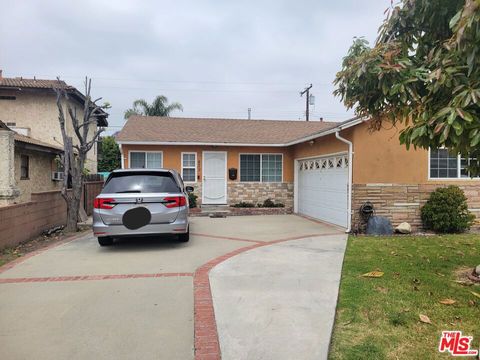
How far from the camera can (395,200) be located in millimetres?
10820

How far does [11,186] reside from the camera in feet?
32.0

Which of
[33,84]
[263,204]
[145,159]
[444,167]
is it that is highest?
[33,84]

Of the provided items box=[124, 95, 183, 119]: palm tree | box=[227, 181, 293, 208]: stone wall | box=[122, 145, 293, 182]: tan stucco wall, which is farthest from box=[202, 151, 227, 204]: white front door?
box=[124, 95, 183, 119]: palm tree

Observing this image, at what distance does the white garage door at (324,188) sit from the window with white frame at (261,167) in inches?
41.3

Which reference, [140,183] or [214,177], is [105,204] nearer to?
[140,183]

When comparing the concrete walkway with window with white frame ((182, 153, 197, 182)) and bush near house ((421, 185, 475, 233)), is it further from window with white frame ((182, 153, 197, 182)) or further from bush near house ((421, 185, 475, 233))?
window with white frame ((182, 153, 197, 182))

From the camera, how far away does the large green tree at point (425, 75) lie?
3623 mm

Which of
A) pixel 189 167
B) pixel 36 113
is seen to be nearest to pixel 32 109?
pixel 36 113

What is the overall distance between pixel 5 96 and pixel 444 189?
63.2 ft

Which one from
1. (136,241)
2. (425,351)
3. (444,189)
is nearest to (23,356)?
(425,351)

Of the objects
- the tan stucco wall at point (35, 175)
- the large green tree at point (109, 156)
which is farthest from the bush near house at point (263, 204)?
the large green tree at point (109, 156)

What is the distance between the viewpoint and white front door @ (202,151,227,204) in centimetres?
1614

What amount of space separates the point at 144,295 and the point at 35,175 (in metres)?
11.1

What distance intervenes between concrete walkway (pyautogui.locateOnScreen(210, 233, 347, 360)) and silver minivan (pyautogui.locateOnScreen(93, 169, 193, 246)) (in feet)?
5.38
